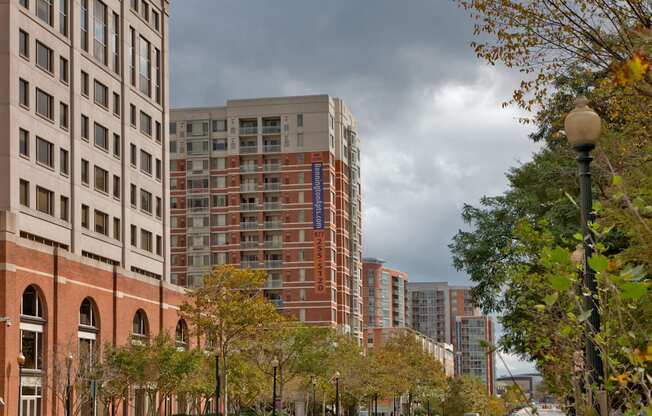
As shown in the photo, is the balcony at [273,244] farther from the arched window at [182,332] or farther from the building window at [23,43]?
the building window at [23,43]

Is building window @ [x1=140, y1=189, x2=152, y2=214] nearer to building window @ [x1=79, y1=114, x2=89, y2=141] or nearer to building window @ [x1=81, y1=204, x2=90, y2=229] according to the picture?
building window @ [x1=81, y1=204, x2=90, y2=229]

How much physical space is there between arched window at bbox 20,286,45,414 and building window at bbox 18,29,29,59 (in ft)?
42.3

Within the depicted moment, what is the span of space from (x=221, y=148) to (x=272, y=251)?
49.0 ft

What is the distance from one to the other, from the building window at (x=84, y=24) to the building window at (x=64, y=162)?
24.9ft

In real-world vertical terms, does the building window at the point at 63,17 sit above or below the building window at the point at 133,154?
above

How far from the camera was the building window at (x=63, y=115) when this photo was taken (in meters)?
63.2

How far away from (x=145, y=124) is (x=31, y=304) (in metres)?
23.7

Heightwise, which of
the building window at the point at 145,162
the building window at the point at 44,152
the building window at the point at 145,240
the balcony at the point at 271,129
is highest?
the balcony at the point at 271,129

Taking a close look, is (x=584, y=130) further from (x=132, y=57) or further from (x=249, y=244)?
(x=249, y=244)

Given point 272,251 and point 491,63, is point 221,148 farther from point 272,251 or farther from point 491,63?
point 491,63

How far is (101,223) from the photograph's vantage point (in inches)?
2704

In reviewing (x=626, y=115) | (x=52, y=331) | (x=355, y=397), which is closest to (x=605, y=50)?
(x=626, y=115)

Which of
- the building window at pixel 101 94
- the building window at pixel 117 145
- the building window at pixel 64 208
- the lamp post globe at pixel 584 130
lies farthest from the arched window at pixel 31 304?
the lamp post globe at pixel 584 130

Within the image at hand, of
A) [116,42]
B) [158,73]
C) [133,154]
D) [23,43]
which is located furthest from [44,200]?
[158,73]
